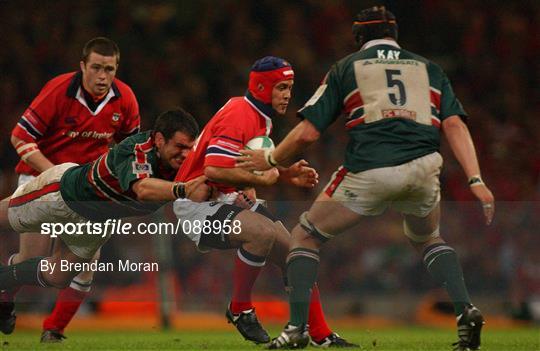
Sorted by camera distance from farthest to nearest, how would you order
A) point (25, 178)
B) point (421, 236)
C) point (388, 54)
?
point (25, 178)
point (421, 236)
point (388, 54)

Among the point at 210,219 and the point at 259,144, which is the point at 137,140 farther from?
the point at 259,144

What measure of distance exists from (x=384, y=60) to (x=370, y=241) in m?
4.41

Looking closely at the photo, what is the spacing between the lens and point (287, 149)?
25.3 ft

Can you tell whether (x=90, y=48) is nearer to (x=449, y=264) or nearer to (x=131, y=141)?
(x=131, y=141)

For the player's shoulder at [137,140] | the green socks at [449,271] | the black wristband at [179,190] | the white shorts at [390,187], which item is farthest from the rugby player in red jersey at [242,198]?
the green socks at [449,271]

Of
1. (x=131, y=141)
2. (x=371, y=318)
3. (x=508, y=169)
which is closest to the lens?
(x=131, y=141)

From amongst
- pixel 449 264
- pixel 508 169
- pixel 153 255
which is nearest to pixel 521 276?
pixel 508 169

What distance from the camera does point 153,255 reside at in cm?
1174

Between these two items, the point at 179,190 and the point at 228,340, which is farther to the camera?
the point at 228,340

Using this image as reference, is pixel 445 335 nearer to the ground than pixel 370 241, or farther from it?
nearer to the ground

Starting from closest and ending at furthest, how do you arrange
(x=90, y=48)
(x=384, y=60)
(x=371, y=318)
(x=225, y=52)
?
(x=384, y=60), (x=90, y=48), (x=371, y=318), (x=225, y=52)

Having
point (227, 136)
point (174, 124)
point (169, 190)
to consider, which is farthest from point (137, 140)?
point (227, 136)

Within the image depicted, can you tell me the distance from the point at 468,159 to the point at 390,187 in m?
0.51

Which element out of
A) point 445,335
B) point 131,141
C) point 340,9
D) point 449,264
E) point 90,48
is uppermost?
point 340,9
